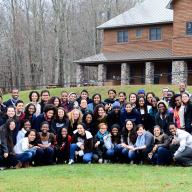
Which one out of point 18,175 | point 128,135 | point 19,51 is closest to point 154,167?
Result: point 128,135

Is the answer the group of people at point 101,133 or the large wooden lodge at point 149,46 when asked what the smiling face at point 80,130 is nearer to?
the group of people at point 101,133

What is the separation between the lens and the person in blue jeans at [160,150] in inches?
459

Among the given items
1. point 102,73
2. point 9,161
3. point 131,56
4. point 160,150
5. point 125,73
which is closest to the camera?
point 160,150

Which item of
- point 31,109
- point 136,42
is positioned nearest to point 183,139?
point 31,109

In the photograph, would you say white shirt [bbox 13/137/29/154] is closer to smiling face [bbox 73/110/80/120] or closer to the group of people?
the group of people

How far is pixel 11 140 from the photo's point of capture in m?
12.0

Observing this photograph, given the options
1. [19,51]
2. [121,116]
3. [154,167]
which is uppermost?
[19,51]

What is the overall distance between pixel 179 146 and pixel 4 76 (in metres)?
47.6

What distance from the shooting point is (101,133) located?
12.7m

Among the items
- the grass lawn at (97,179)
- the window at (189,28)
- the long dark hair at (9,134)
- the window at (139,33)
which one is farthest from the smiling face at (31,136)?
the window at (139,33)

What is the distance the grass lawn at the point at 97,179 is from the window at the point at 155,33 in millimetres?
27030

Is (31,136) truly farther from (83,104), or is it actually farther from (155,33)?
(155,33)

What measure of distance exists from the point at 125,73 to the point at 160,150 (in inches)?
1067

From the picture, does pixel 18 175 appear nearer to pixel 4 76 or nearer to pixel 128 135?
pixel 128 135
